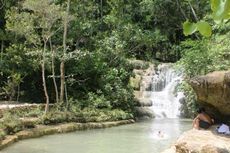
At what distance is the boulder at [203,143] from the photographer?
23.5ft

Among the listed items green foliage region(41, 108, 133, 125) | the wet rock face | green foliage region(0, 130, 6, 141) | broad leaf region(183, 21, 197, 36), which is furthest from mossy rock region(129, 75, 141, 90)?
broad leaf region(183, 21, 197, 36)

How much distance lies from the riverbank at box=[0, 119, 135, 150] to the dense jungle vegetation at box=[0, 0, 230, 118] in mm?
1557

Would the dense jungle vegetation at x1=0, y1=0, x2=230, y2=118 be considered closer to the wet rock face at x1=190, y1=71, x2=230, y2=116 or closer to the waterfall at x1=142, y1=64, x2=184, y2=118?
the waterfall at x1=142, y1=64, x2=184, y2=118

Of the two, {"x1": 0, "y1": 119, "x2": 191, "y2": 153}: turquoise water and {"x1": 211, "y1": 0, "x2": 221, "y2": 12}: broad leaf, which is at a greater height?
{"x1": 211, "y1": 0, "x2": 221, "y2": 12}: broad leaf

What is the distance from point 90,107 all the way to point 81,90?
229 cm

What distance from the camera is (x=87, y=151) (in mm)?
11719

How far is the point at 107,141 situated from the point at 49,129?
233 cm

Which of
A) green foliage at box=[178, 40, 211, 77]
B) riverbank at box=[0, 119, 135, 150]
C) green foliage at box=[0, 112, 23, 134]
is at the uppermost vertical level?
green foliage at box=[178, 40, 211, 77]

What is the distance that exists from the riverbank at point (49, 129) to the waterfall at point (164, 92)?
156 inches

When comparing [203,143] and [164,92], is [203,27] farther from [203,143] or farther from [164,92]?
[164,92]


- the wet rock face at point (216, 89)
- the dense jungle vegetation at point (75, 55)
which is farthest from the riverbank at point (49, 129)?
the wet rock face at point (216, 89)

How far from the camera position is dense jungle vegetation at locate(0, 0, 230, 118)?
656 inches

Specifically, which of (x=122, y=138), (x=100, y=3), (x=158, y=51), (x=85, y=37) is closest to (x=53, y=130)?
(x=122, y=138)

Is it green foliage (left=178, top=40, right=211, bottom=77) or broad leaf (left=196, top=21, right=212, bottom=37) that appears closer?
broad leaf (left=196, top=21, right=212, bottom=37)
